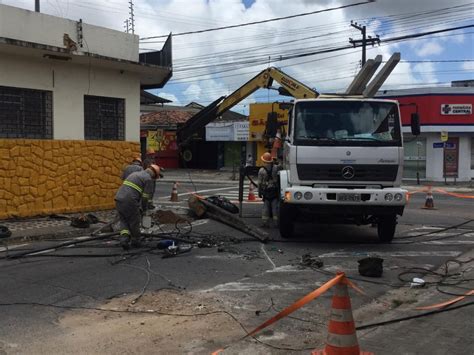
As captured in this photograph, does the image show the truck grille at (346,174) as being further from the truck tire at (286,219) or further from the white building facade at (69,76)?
the white building facade at (69,76)

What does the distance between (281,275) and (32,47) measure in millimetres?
7668

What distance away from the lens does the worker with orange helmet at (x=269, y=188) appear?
12.5 meters

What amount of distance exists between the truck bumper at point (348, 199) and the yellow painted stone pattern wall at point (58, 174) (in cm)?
626

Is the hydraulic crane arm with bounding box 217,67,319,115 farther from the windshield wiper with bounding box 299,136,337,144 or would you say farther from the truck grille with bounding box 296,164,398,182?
the truck grille with bounding box 296,164,398,182

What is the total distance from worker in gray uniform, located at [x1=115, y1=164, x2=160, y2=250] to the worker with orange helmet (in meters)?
3.38

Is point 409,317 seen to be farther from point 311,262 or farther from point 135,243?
point 135,243

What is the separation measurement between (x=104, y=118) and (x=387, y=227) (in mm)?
8086

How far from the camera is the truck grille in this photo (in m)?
10.1

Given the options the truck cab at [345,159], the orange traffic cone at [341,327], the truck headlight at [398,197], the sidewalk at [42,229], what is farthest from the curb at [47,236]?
the orange traffic cone at [341,327]

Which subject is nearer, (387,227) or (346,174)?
(346,174)

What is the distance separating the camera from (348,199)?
1003 centimetres

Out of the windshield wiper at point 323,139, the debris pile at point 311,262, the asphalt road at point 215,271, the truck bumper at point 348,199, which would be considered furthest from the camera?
the windshield wiper at point 323,139

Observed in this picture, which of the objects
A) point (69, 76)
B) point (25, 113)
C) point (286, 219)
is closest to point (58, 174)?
point (25, 113)

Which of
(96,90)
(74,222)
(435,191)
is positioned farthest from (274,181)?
(435,191)
